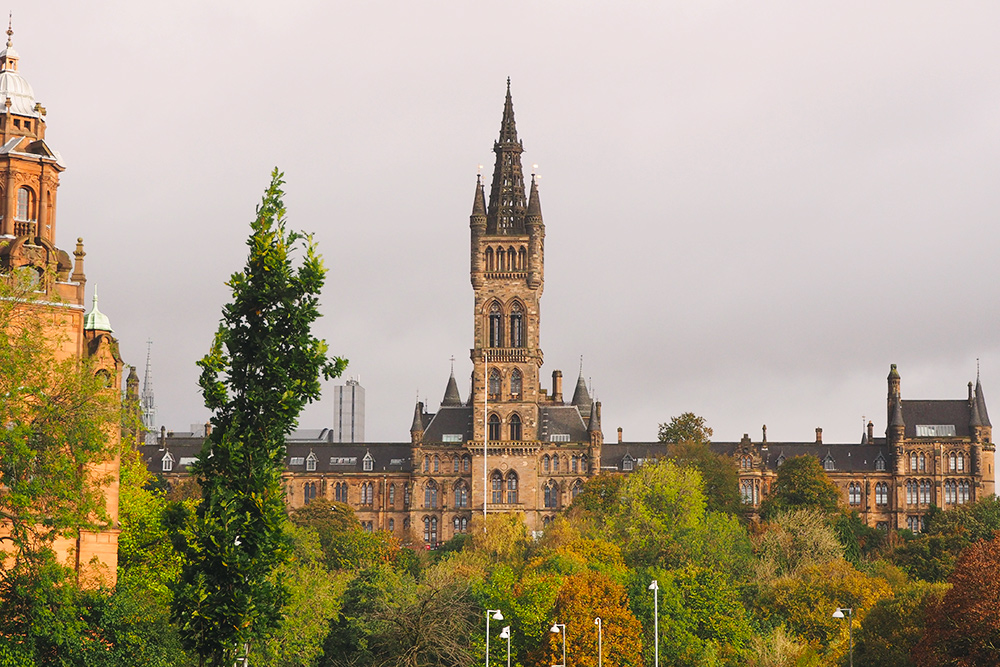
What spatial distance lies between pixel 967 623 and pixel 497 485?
10705 cm

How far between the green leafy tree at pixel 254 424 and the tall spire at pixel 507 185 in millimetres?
127240

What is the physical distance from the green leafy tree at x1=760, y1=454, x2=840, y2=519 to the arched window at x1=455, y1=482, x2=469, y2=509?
102ft

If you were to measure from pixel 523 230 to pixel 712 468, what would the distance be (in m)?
33.0

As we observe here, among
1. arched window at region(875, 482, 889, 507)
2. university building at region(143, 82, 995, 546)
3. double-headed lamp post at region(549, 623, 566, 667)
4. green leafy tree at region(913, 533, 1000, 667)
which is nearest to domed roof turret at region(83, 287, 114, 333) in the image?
double-headed lamp post at region(549, 623, 566, 667)

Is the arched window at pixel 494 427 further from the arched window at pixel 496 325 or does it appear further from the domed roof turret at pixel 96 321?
the domed roof turret at pixel 96 321

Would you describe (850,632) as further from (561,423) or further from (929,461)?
(929,461)

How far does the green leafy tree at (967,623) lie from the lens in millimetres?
65000

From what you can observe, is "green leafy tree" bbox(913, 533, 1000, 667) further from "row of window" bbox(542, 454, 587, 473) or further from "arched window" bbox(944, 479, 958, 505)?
"arched window" bbox(944, 479, 958, 505)

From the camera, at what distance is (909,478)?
179 meters

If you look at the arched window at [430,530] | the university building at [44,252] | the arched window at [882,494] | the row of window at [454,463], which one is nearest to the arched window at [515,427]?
the row of window at [454,463]

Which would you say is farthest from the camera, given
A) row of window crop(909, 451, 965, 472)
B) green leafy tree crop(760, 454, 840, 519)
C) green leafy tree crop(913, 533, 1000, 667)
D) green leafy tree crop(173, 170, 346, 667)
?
row of window crop(909, 451, 965, 472)

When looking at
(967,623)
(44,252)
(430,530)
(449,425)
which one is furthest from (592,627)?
(449,425)

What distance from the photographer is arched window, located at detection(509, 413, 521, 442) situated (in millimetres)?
170625

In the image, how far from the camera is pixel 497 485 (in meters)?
171
